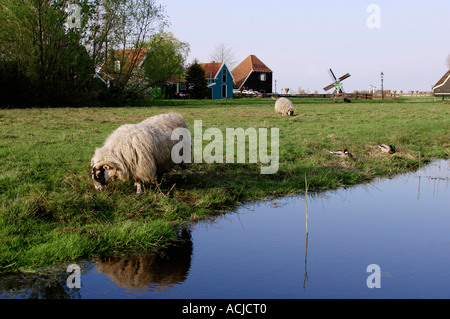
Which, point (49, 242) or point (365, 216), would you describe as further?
point (365, 216)

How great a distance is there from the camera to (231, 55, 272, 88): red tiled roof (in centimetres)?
7725

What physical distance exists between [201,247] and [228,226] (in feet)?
3.55

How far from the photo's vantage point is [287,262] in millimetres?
5773

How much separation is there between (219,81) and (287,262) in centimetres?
6339

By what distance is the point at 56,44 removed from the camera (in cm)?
2956

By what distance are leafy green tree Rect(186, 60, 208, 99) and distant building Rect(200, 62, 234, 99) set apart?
19.2ft

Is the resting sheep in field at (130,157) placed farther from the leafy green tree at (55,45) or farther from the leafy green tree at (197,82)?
the leafy green tree at (197,82)

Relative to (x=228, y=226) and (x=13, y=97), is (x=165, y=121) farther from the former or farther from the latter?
(x=13, y=97)

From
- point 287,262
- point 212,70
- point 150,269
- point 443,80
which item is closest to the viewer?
point 150,269

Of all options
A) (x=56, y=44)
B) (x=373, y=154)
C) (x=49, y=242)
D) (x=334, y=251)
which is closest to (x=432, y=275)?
(x=334, y=251)

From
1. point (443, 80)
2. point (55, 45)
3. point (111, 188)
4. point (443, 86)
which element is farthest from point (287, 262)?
point (443, 80)

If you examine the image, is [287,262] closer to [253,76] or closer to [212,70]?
[212,70]

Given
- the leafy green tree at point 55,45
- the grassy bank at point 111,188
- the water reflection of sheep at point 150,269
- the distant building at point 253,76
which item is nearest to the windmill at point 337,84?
the distant building at point 253,76

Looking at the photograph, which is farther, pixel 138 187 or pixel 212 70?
pixel 212 70
